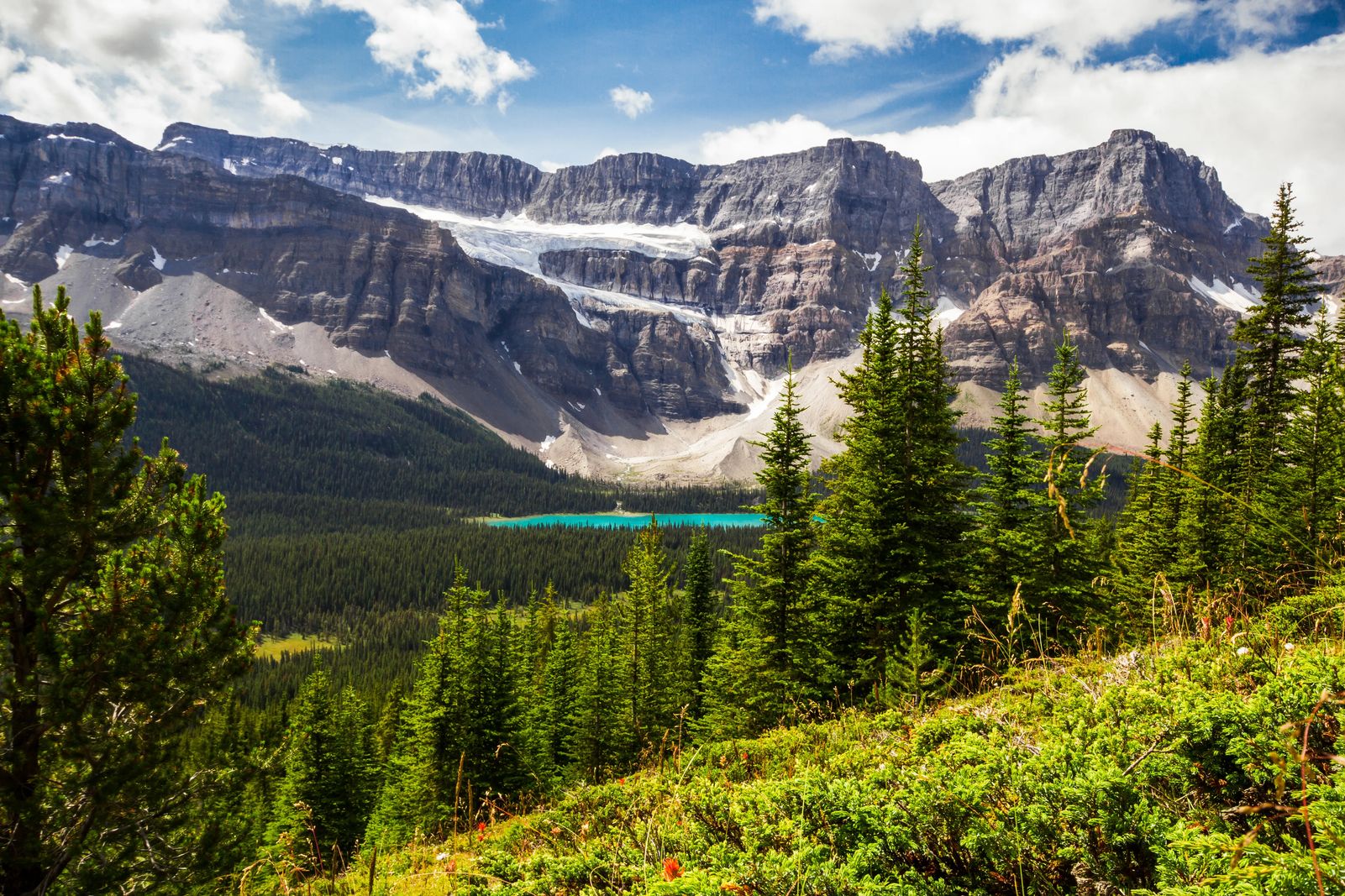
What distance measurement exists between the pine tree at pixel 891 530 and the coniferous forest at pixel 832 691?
90 millimetres

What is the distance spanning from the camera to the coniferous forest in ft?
8.27

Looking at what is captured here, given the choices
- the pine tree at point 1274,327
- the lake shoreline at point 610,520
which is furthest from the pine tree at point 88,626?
the lake shoreline at point 610,520

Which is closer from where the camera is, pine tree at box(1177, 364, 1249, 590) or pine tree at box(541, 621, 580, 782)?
pine tree at box(1177, 364, 1249, 590)

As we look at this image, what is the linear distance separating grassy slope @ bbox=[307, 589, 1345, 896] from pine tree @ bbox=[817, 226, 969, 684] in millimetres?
10370

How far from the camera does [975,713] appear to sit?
14.2 feet

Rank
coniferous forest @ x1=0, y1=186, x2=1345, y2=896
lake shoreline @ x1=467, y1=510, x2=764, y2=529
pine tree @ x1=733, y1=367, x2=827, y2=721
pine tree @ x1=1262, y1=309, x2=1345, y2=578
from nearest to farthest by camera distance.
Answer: coniferous forest @ x1=0, y1=186, x2=1345, y2=896 < pine tree @ x1=1262, y1=309, x2=1345, y2=578 < pine tree @ x1=733, y1=367, x2=827, y2=721 < lake shoreline @ x1=467, y1=510, x2=764, y2=529

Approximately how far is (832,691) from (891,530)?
364 centimetres

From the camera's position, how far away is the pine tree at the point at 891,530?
14.5 m

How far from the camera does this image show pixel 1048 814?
7.84ft

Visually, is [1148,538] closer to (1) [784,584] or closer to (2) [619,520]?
(1) [784,584]

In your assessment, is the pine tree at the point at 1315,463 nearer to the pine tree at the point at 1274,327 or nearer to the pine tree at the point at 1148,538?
the pine tree at the point at 1148,538

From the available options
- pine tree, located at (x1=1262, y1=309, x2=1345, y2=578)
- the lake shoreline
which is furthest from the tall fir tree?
the lake shoreline

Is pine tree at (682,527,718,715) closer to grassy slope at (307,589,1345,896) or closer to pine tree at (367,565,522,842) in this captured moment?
pine tree at (367,565,522,842)

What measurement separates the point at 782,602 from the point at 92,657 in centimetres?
1327
